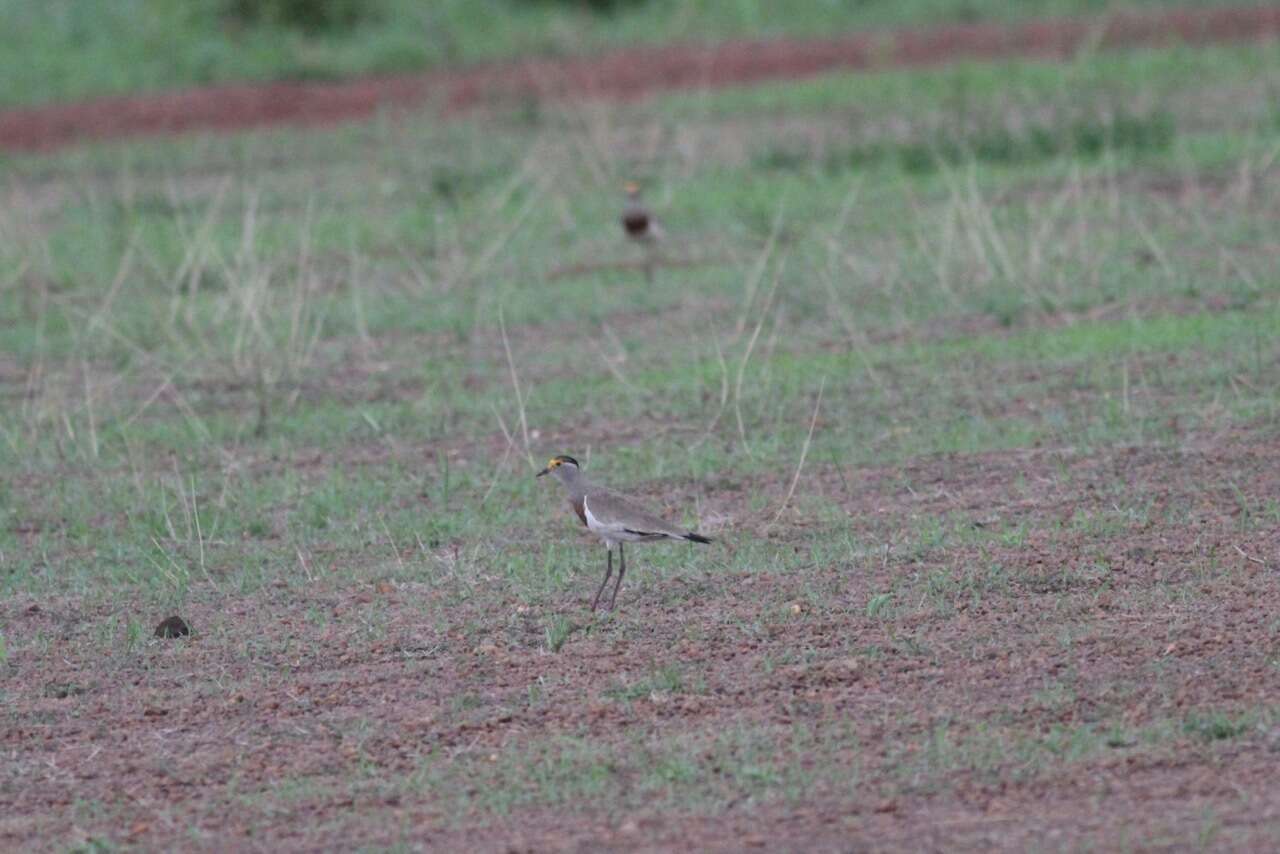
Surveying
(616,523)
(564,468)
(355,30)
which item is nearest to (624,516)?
(616,523)

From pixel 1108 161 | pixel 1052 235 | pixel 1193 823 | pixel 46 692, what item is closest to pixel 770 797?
pixel 1193 823

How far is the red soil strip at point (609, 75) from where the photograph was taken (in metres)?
19.4

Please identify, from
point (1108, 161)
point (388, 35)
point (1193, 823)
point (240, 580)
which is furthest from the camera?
point (388, 35)

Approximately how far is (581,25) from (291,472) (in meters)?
16.3

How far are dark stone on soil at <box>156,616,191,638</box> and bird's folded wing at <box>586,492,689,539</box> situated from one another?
1394 mm

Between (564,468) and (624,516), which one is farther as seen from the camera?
(564,468)

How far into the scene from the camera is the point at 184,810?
4.99 metres

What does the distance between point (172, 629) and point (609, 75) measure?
15.1 m

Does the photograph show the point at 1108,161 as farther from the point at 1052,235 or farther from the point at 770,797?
the point at 770,797

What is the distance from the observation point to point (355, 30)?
78.6 feet

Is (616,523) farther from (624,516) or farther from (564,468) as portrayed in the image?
(564,468)

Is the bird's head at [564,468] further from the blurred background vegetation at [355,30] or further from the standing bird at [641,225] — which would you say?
the blurred background vegetation at [355,30]

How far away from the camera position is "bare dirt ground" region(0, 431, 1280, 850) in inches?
187

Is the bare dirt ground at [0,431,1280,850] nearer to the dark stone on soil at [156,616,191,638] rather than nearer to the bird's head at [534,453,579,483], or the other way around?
the dark stone on soil at [156,616,191,638]
